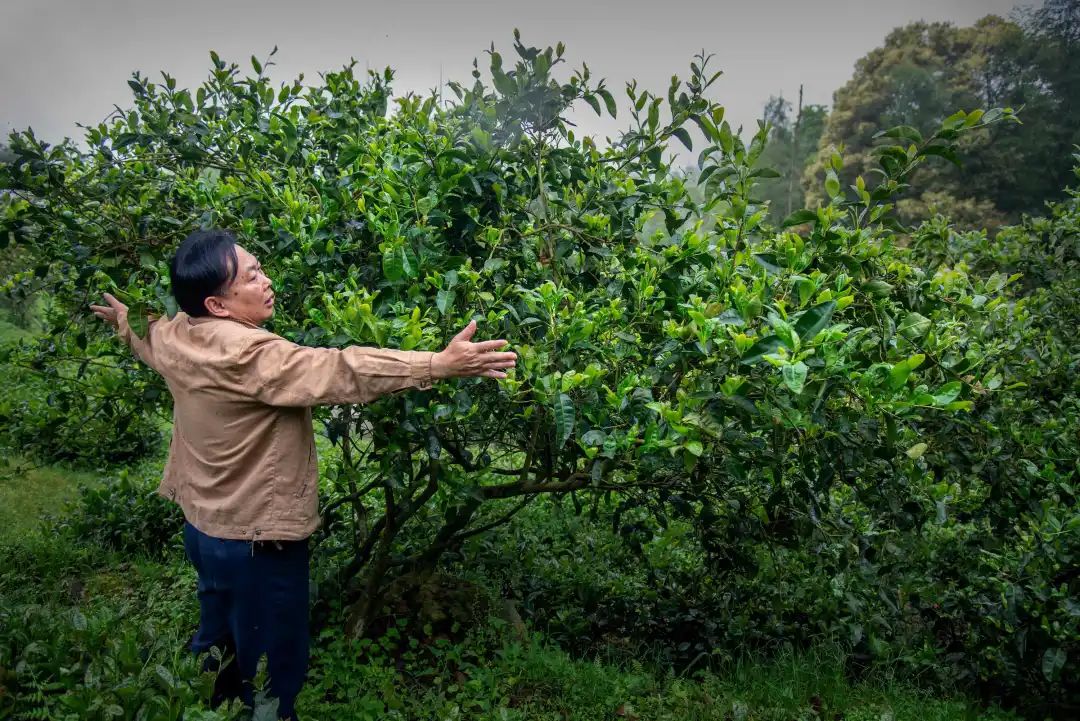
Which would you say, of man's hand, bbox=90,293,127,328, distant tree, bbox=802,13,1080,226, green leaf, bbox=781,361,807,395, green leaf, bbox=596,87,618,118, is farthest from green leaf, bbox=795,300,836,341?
distant tree, bbox=802,13,1080,226

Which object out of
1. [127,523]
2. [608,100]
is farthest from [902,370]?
[127,523]

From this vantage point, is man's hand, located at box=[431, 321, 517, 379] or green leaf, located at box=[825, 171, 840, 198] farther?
green leaf, located at box=[825, 171, 840, 198]

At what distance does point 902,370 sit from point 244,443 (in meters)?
1.62

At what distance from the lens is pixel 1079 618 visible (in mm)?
2914

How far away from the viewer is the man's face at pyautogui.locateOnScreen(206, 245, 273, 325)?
210 centimetres

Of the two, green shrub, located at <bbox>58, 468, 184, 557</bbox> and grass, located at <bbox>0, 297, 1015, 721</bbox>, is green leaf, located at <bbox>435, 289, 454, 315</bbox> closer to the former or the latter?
grass, located at <bbox>0, 297, 1015, 721</bbox>

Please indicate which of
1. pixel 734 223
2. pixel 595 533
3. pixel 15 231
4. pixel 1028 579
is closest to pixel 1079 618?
pixel 1028 579

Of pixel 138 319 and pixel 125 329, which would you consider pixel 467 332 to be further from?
pixel 125 329

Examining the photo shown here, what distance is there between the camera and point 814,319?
5.64 feet

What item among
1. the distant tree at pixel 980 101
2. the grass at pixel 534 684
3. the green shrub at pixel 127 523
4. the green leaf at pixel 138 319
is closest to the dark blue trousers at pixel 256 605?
the grass at pixel 534 684

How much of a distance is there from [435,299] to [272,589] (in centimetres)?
91

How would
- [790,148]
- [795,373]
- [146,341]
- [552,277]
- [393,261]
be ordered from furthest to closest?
[790,148]
[552,277]
[146,341]
[393,261]
[795,373]

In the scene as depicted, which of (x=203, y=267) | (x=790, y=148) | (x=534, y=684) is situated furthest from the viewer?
(x=790, y=148)

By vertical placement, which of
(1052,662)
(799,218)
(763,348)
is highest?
(799,218)
